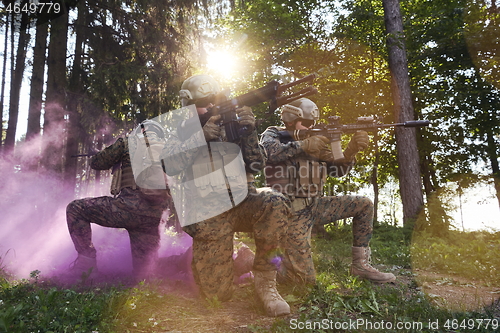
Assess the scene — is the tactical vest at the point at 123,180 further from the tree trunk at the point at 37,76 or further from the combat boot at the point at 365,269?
A: the tree trunk at the point at 37,76

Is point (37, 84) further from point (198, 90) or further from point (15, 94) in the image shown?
point (15, 94)

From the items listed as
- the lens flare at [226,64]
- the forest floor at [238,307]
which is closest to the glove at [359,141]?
the forest floor at [238,307]

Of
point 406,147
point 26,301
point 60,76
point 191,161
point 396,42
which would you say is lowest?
point 26,301

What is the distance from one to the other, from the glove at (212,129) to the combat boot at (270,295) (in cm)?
144

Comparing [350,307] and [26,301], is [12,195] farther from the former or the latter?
[350,307]

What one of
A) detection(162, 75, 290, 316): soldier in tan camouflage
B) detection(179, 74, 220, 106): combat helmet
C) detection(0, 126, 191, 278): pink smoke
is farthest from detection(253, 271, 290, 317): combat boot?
detection(0, 126, 191, 278): pink smoke

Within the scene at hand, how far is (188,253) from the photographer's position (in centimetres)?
488

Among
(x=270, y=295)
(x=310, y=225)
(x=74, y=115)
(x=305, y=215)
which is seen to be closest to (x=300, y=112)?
(x=305, y=215)

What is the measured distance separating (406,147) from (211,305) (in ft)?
24.9

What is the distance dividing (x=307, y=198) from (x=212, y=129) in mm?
1762

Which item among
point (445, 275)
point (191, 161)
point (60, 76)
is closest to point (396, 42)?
point (445, 275)

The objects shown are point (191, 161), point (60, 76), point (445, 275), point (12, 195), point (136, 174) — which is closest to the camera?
point (191, 161)

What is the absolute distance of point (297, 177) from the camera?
4.80 meters

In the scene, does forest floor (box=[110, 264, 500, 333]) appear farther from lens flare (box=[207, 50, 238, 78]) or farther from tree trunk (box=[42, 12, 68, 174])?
lens flare (box=[207, 50, 238, 78])
